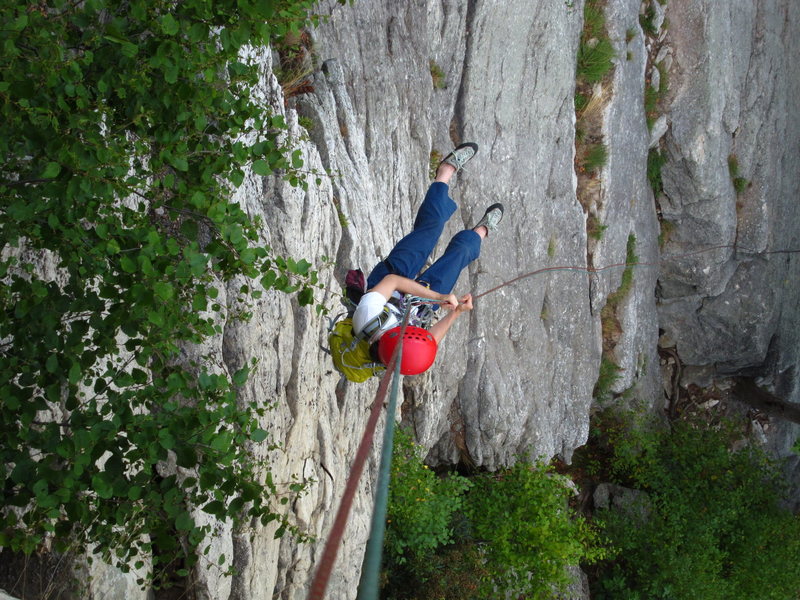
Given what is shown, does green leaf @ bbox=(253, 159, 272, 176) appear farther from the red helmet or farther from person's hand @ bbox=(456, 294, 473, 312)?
person's hand @ bbox=(456, 294, 473, 312)

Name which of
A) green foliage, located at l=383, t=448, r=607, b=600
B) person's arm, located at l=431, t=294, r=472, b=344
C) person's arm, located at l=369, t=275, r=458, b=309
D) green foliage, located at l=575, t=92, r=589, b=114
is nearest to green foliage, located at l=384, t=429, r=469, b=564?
green foliage, located at l=383, t=448, r=607, b=600

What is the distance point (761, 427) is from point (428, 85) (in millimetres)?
10842

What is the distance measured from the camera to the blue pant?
18.2ft

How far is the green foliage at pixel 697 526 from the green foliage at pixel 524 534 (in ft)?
8.23

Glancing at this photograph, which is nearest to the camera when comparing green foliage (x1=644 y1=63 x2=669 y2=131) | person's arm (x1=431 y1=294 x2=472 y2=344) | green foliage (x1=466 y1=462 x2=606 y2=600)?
person's arm (x1=431 y1=294 x2=472 y2=344)

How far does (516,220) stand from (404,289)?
4139mm

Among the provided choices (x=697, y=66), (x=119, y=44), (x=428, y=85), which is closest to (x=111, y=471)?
(x=119, y=44)

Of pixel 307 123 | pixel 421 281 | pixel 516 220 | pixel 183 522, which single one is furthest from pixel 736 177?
pixel 183 522

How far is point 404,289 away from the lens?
199 inches

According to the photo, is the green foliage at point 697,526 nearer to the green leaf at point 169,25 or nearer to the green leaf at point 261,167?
the green leaf at point 261,167

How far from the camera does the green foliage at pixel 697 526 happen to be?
10328 millimetres

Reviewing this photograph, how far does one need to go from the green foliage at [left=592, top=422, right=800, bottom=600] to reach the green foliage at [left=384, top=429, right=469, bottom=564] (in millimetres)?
4158

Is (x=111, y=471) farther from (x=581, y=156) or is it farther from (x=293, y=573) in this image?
(x=581, y=156)

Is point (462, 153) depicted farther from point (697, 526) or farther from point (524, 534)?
point (697, 526)
